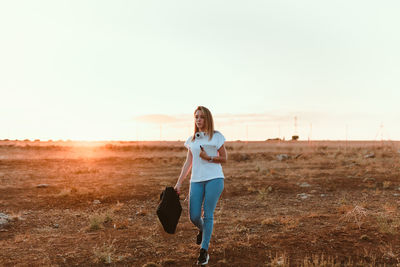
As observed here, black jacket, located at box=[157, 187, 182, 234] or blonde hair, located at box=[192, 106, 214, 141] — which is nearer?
blonde hair, located at box=[192, 106, 214, 141]

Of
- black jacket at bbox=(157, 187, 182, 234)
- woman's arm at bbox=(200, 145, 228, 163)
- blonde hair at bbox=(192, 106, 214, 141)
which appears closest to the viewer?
woman's arm at bbox=(200, 145, 228, 163)

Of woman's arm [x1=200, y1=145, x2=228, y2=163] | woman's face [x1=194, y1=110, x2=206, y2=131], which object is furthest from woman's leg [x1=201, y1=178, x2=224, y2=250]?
woman's face [x1=194, y1=110, x2=206, y2=131]

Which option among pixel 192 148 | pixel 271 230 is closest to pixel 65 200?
pixel 271 230

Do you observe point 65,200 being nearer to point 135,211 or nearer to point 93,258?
point 135,211

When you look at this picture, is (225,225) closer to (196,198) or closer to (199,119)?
(196,198)

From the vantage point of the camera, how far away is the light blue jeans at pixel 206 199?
4672 mm

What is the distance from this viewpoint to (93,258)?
553cm

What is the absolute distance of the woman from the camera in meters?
4.68

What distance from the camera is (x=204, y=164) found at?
4.73m

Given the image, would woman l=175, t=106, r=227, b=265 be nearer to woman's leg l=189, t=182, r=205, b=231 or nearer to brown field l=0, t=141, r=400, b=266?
woman's leg l=189, t=182, r=205, b=231

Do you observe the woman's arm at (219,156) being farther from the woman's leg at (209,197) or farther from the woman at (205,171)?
the woman's leg at (209,197)

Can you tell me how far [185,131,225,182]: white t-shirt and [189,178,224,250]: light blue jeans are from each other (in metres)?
0.08

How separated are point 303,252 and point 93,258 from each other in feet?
10.8

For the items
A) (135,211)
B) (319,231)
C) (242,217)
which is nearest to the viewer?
(319,231)
